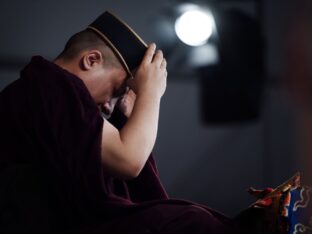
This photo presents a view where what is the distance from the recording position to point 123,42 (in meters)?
1.33

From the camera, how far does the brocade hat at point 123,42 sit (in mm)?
1317

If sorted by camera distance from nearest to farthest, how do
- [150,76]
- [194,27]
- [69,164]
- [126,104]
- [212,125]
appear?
[69,164]
[150,76]
[126,104]
[194,27]
[212,125]

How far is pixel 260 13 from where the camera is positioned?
286cm

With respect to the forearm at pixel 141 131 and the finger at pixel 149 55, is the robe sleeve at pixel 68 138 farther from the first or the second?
the finger at pixel 149 55

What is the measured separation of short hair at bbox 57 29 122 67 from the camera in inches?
51.8

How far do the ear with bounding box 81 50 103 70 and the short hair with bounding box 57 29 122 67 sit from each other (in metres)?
0.01

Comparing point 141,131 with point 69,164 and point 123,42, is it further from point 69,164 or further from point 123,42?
point 123,42

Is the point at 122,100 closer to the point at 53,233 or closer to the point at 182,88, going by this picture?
the point at 53,233

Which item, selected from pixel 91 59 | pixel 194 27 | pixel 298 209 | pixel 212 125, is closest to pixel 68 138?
pixel 91 59

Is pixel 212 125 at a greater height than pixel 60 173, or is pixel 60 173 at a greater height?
pixel 60 173

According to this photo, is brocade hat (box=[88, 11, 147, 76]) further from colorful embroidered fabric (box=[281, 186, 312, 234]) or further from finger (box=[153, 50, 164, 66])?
colorful embroidered fabric (box=[281, 186, 312, 234])

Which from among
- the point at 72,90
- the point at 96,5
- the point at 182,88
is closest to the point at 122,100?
the point at 72,90

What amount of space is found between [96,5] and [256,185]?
123 cm

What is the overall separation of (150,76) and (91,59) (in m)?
0.14
